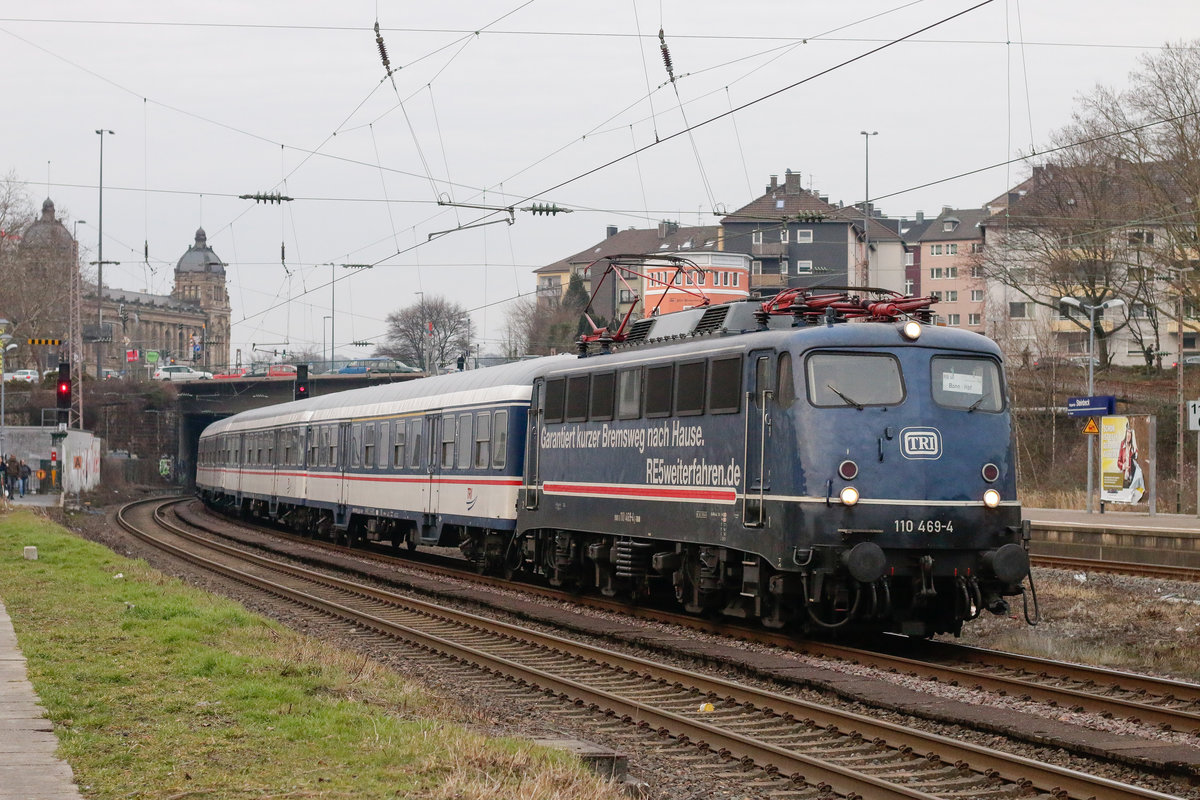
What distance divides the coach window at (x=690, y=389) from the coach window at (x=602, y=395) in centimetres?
197

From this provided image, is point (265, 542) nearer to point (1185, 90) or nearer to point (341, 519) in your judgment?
point (341, 519)

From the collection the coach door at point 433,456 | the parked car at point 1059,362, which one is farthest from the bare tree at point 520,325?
the coach door at point 433,456

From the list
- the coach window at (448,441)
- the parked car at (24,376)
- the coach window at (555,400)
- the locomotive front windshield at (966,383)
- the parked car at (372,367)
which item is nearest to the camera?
the locomotive front windshield at (966,383)

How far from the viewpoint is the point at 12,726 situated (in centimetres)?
951

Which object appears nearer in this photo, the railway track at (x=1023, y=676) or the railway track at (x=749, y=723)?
the railway track at (x=749, y=723)

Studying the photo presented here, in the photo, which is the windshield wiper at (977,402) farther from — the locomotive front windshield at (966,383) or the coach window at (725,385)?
the coach window at (725,385)

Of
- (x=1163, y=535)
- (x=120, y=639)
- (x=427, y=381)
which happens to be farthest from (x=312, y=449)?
(x=120, y=639)

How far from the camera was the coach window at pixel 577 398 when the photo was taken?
20.1 metres

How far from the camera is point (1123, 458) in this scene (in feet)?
120

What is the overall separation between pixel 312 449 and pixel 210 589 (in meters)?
14.7

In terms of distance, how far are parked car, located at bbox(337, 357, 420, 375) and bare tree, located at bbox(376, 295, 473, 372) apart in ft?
43.7

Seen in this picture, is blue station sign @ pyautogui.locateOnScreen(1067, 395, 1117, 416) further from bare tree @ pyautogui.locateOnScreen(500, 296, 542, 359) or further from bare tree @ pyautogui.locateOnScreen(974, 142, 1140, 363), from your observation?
bare tree @ pyautogui.locateOnScreen(500, 296, 542, 359)

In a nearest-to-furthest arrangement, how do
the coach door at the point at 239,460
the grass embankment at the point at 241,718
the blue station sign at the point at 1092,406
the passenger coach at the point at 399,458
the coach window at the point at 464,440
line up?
the grass embankment at the point at 241,718, the passenger coach at the point at 399,458, the coach window at the point at 464,440, the blue station sign at the point at 1092,406, the coach door at the point at 239,460

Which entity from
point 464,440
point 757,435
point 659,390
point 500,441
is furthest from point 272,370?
point 757,435
